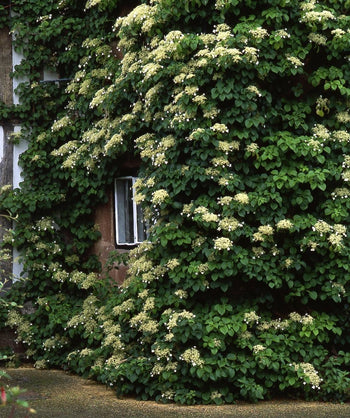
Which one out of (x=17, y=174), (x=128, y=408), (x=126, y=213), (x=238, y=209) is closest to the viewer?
(x=128, y=408)

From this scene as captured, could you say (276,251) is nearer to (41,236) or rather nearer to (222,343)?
(222,343)

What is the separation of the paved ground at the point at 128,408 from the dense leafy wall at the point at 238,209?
0.17 metres

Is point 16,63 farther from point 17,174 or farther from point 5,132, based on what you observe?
point 17,174

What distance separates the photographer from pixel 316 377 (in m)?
7.15

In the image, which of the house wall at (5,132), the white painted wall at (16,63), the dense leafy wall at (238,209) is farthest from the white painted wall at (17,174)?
the dense leafy wall at (238,209)

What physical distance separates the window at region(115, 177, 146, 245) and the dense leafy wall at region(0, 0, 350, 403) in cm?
104

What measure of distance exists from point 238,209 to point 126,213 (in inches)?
99.8

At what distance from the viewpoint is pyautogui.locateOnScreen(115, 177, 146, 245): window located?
30.9 feet

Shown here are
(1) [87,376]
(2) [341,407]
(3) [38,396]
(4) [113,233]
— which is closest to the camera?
(2) [341,407]

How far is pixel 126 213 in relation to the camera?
954cm

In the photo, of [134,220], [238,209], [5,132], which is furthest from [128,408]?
[5,132]

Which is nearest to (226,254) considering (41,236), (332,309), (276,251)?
(276,251)

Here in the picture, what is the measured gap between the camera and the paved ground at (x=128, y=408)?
6709 mm

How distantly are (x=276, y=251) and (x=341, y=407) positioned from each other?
1600mm
